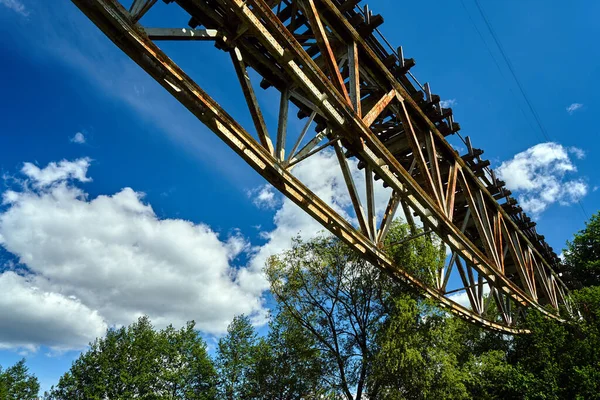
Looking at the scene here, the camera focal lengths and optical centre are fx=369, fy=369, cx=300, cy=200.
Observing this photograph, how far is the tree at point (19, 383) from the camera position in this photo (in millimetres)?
47500

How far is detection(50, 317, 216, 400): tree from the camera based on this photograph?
129 feet

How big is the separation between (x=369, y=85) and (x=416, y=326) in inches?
424

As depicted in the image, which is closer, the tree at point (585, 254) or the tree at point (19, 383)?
the tree at point (585, 254)

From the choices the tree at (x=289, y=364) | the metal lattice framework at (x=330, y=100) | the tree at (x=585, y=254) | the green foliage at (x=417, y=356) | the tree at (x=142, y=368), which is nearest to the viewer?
the metal lattice framework at (x=330, y=100)

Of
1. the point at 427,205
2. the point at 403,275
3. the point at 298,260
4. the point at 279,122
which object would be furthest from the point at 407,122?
the point at 298,260

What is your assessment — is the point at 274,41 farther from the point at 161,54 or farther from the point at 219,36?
the point at 219,36

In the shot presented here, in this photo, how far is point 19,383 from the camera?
48875mm

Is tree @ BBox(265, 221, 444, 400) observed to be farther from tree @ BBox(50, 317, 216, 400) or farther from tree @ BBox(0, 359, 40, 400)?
tree @ BBox(0, 359, 40, 400)

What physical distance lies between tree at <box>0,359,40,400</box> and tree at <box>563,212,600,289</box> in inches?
2458

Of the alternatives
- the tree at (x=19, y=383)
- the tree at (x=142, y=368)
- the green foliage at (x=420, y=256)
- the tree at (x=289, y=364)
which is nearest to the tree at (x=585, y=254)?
the green foliage at (x=420, y=256)

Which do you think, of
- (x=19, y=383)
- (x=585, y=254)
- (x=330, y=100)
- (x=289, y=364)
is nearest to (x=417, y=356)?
(x=289, y=364)

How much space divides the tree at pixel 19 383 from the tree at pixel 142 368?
8.91 m

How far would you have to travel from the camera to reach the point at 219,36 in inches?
203

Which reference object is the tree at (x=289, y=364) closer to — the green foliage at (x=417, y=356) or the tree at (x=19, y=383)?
the green foliage at (x=417, y=356)
